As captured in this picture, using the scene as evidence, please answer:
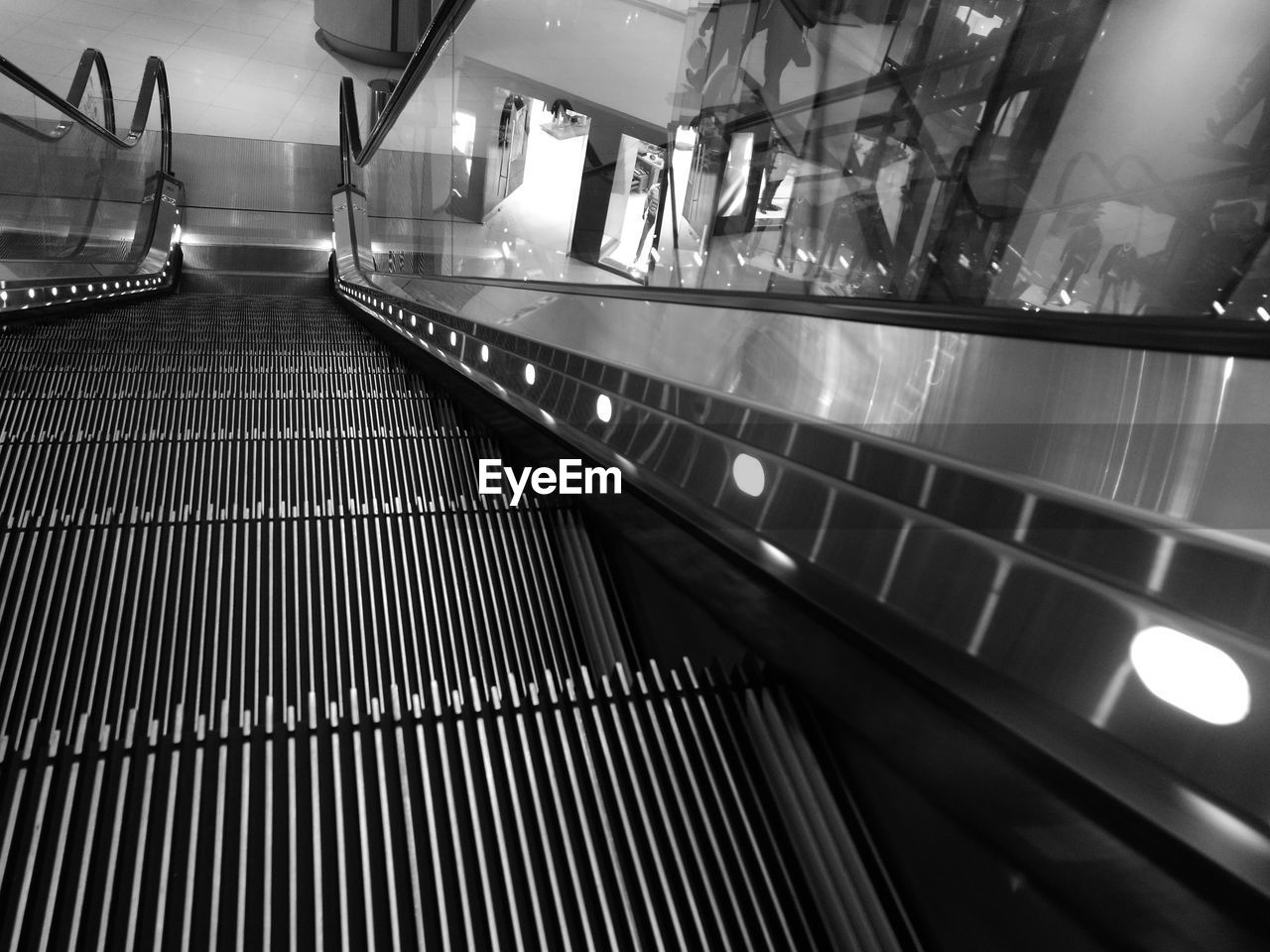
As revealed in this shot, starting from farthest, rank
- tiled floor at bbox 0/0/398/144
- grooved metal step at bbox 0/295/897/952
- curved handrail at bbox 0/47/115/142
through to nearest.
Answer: tiled floor at bbox 0/0/398/144 → curved handrail at bbox 0/47/115/142 → grooved metal step at bbox 0/295/897/952

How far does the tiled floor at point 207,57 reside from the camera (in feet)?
47.2

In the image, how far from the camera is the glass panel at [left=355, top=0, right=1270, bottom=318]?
3.83ft

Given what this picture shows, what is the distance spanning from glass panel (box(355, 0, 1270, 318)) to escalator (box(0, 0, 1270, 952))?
164 mm

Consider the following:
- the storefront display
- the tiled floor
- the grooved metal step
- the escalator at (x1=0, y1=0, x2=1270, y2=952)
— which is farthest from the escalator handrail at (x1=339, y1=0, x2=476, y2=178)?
the tiled floor

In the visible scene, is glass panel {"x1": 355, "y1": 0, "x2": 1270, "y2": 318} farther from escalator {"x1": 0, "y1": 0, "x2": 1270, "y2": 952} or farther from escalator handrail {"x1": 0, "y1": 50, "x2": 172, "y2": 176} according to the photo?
escalator handrail {"x1": 0, "y1": 50, "x2": 172, "y2": 176}

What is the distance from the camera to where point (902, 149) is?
74.6 inches

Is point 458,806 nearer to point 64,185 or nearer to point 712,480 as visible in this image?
point 712,480

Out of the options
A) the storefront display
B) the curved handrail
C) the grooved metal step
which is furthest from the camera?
the curved handrail

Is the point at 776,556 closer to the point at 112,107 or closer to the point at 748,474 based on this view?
the point at 748,474

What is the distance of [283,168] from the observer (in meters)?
14.7

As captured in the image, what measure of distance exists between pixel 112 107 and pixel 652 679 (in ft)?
44.8

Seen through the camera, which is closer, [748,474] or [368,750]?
[368,750]

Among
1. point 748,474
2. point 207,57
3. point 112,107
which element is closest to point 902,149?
point 748,474

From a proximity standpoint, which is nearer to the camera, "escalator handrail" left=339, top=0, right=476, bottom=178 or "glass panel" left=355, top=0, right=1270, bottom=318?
"glass panel" left=355, top=0, right=1270, bottom=318
